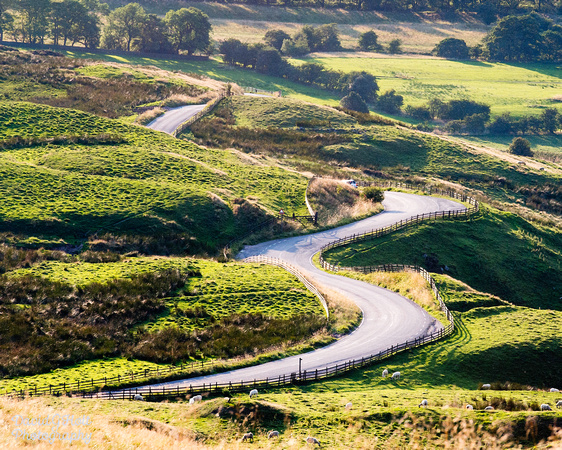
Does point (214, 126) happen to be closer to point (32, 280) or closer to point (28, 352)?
point (32, 280)

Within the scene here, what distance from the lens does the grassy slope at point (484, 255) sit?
190 ft

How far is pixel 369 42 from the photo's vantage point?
193 m

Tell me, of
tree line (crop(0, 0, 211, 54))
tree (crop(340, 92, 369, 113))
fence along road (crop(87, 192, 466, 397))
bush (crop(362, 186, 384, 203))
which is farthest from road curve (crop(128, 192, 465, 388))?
tree line (crop(0, 0, 211, 54))

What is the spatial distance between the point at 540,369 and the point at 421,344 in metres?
7.64

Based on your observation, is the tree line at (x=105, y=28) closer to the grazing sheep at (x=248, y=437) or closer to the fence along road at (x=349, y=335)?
the fence along road at (x=349, y=335)

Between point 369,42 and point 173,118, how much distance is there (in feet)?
369

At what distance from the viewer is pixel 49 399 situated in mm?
28016

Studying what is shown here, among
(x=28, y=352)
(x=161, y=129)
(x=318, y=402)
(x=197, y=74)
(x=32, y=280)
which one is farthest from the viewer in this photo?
(x=197, y=74)

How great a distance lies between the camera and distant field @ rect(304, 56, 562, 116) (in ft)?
497

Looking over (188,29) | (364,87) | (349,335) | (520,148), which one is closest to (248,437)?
(349,335)

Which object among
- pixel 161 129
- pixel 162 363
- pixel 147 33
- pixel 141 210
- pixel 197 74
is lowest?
pixel 162 363

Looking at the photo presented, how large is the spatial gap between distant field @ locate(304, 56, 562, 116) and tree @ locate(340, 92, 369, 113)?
59.3 ft

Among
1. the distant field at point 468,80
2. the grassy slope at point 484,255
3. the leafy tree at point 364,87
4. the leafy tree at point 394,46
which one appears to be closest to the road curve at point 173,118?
the grassy slope at point 484,255

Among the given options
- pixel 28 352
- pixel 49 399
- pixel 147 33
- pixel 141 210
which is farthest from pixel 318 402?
pixel 147 33
